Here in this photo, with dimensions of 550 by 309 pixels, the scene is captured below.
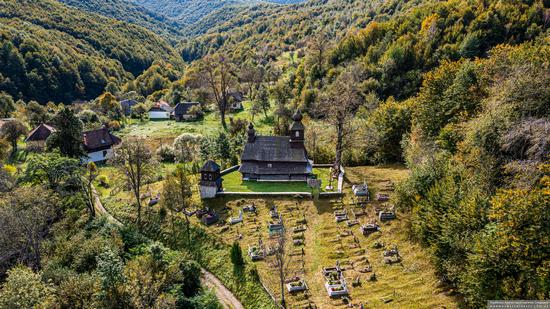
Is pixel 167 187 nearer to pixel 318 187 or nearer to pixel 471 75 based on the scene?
pixel 318 187

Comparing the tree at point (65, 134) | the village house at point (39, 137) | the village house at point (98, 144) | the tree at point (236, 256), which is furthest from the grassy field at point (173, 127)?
the tree at point (236, 256)

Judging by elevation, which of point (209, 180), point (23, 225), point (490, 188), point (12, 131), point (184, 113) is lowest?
point (23, 225)

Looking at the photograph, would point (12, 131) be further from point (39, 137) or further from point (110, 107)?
A: point (110, 107)

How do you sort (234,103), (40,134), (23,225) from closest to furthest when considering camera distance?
(23,225) < (40,134) < (234,103)

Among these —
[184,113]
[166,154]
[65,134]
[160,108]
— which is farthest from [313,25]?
[65,134]

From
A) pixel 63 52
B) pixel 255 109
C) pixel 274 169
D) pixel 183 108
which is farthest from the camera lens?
pixel 63 52

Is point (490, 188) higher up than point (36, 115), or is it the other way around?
point (36, 115)

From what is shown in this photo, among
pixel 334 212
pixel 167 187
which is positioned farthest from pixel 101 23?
pixel 334 212
